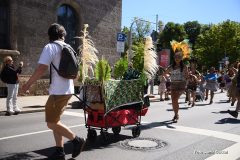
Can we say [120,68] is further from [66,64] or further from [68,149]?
[66,64]

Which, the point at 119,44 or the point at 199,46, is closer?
the point at 119,44

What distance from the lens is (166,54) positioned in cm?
2345

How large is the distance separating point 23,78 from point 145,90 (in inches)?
390

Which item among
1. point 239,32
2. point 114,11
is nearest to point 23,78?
point 114,11

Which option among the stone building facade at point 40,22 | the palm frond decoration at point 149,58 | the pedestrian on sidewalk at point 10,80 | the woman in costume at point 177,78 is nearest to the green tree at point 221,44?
the stone building facade at point 40,22

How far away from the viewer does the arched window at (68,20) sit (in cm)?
1873

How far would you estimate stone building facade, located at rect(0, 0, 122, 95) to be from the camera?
1623cm

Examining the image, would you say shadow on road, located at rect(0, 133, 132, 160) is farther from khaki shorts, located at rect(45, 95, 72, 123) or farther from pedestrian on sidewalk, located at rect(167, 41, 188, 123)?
pedestrian on sidewalk, located at rect(167, 41, 188, 123)

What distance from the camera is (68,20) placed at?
19.2m

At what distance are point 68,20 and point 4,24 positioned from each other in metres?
3.84

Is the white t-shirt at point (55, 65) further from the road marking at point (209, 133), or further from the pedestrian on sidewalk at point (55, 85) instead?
the road marking at point (209, 133)

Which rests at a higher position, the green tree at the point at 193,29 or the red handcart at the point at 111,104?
the green tree at the point at 193,29

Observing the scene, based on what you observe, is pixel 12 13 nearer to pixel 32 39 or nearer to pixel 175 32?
pixel 32 39

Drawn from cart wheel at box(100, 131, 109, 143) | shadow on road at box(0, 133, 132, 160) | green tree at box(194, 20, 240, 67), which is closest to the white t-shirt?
shadow on road at box(0, 133, 132, 160)
